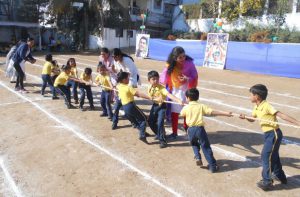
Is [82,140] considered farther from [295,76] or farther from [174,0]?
[174,0]

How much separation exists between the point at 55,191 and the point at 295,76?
15583mm

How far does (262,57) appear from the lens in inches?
743

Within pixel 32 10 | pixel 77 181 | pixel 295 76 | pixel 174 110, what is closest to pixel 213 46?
pixel 295 76

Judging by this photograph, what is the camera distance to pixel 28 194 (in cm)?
477

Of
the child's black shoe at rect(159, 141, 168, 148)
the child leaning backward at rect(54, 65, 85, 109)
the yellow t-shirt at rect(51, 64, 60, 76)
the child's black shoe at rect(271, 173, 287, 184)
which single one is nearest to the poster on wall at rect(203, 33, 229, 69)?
the yellow t-shirt at rect(51, 64, 60, 76)

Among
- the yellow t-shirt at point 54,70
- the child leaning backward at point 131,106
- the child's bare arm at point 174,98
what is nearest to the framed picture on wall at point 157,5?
the yellow t-shirt at point 54,70

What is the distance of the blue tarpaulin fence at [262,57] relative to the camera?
56.7 ft

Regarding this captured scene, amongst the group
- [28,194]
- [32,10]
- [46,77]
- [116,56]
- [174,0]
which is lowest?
[28,194]

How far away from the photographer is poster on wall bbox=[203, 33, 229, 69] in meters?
20.9

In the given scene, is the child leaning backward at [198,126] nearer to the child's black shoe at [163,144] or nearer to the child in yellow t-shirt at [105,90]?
the child's black shoe at [163,144]

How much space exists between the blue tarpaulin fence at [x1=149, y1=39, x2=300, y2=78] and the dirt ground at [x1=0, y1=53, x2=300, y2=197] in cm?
834

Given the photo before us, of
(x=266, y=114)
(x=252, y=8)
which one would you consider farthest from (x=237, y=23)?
(x=266, y=114)

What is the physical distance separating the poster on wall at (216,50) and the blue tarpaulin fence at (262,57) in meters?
0.36

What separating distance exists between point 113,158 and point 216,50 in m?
16.8
